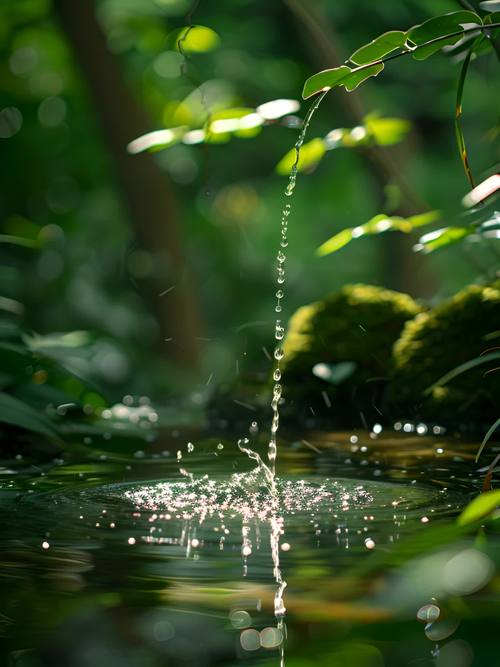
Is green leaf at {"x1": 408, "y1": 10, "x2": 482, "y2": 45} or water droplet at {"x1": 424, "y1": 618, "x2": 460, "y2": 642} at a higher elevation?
green leaf at {"x1": 408, "y1": 10, "x2": 482, "y2": 45}

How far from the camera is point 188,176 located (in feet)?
40.8

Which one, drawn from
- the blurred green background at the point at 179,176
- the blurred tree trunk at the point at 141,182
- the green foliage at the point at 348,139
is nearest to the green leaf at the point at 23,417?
the green foliage at the point at 348,139

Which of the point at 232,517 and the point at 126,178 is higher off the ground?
the point at 126,178

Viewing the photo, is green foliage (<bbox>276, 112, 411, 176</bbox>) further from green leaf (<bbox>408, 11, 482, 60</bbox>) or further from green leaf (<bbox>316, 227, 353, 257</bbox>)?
green leaf (<bbox>408, 11, 482, 60</bbox>)

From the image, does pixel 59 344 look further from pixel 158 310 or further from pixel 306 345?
pixel 158 310

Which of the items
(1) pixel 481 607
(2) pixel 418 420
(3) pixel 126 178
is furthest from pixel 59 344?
(3) pixel 126 178

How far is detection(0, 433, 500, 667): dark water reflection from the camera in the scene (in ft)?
4.41

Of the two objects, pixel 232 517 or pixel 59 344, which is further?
pixel 59 344

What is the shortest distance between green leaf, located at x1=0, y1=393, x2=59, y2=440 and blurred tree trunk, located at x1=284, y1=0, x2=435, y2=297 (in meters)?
2.18

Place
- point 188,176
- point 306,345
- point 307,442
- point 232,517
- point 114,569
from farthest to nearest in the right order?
1. point 188,176
2. point 306,345
3. point 307,442
4. point 232,517
5. point 114,569

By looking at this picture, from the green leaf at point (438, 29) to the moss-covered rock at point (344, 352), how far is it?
98.7 inches

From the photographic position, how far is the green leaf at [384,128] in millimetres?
4188

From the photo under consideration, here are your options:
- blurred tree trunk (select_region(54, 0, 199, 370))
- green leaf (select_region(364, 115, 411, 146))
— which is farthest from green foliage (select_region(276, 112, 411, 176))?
blurred tree trunk (select_region(54, 0, 199, 370))

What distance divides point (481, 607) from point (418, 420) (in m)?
3.10
